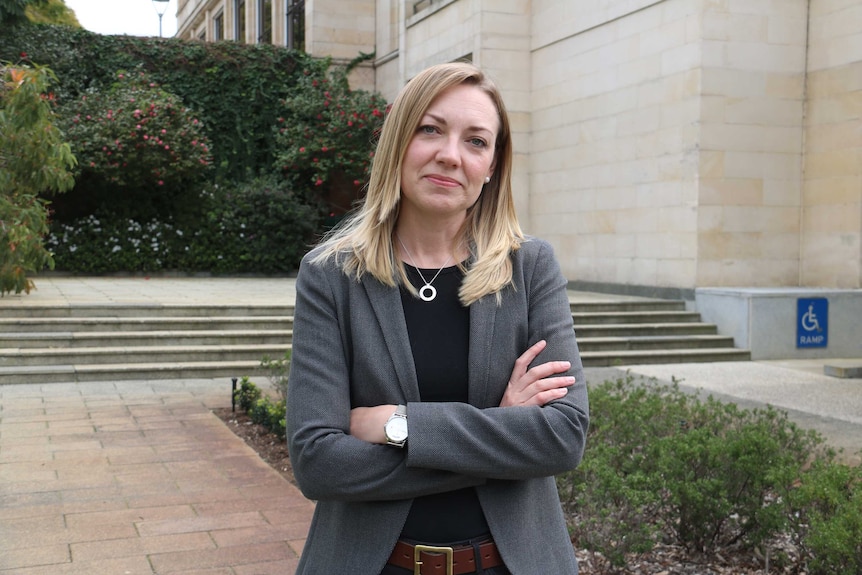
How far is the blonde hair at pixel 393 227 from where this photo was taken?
1823 millimetres

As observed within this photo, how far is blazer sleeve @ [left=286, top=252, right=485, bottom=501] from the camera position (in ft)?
5.62

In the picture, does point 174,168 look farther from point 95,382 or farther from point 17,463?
point 17,463

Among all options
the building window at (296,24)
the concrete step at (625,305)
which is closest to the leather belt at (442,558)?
the concrete step at (625,305)

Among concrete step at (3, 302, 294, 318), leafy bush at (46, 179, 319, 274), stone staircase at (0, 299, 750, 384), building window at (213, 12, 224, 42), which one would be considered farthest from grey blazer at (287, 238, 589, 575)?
building window at (213, 12, 224, 42)

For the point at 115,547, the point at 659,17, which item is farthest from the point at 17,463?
the point at 659,17

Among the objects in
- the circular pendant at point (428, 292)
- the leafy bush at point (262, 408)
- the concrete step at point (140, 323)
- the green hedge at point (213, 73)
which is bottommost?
the leafy bush at point (262, 408)

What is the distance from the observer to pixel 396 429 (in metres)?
1.71

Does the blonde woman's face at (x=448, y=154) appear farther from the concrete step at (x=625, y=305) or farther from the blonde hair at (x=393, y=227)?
the concrete step at (x=625, y=305)

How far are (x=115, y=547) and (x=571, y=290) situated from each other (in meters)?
12.1

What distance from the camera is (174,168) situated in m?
18.9

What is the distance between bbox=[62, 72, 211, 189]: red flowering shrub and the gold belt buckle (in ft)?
58.4

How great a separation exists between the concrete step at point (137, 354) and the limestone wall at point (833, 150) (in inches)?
297

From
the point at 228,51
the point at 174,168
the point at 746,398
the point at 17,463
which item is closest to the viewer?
the point at 17,463

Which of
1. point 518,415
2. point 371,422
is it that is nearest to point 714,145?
point 518,415
